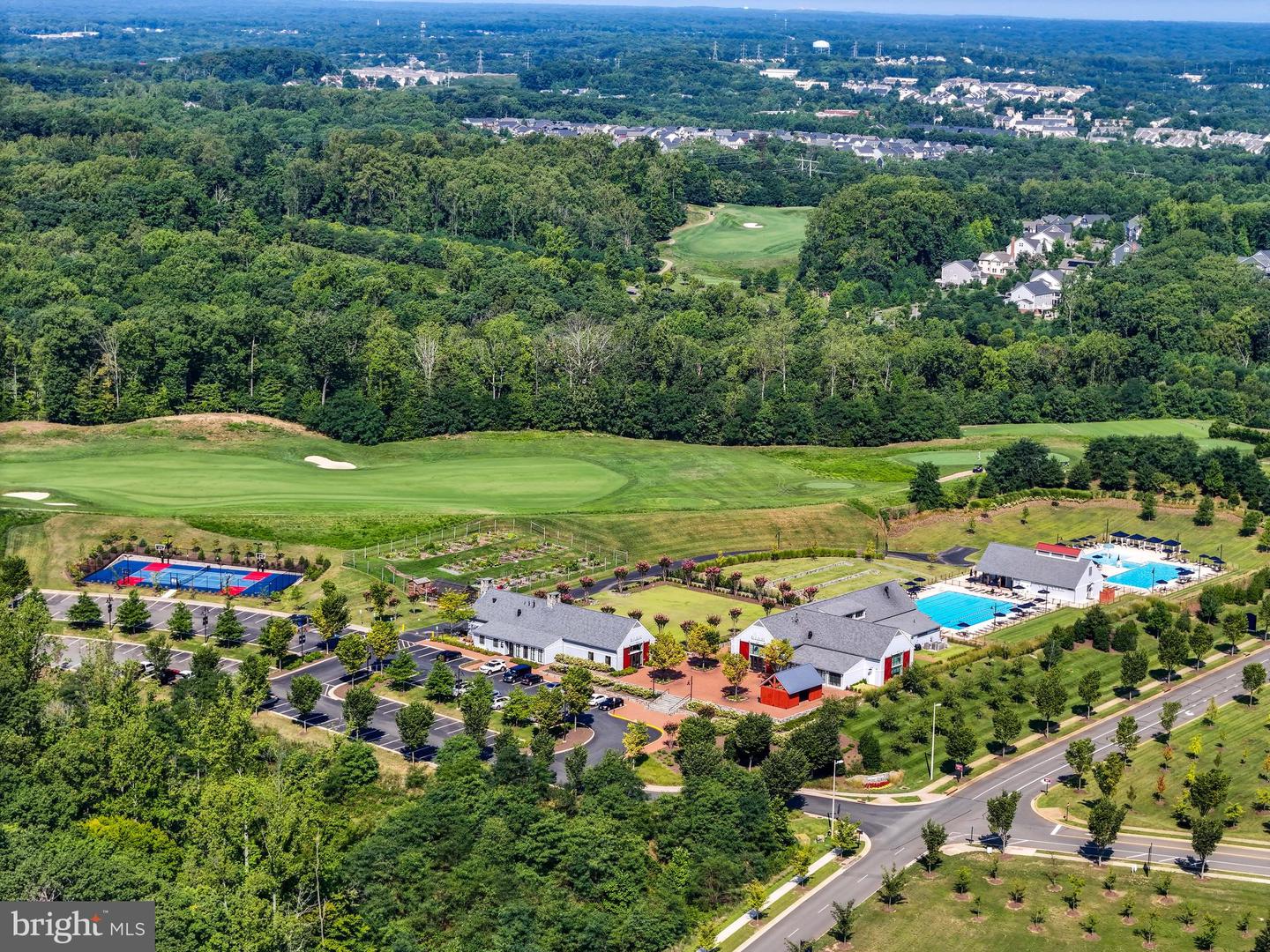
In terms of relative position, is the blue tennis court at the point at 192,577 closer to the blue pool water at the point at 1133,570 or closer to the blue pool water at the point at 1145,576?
the blue pool water at the point at 1133,570

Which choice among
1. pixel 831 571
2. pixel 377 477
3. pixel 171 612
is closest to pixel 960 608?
pixel 831 571

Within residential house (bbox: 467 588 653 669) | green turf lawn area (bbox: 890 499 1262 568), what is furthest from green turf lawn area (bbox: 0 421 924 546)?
residential house (bbox: 467 588 653 669)

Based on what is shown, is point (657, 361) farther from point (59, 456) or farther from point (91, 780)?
point (91, 780)

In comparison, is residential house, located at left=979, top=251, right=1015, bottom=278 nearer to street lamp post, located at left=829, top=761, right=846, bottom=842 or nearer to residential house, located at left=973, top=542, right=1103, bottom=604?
residential house, located at left=973, top=542, right=1103, bottom=604

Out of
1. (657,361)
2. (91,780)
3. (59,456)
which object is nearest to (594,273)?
(657,361)

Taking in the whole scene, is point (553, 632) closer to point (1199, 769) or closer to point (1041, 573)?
point (1041, 573)

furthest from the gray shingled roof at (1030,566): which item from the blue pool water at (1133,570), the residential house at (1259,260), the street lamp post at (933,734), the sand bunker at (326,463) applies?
the residential house at (1259,260)

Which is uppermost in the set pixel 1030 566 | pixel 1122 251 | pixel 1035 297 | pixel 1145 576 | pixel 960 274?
pixel 1122 251
